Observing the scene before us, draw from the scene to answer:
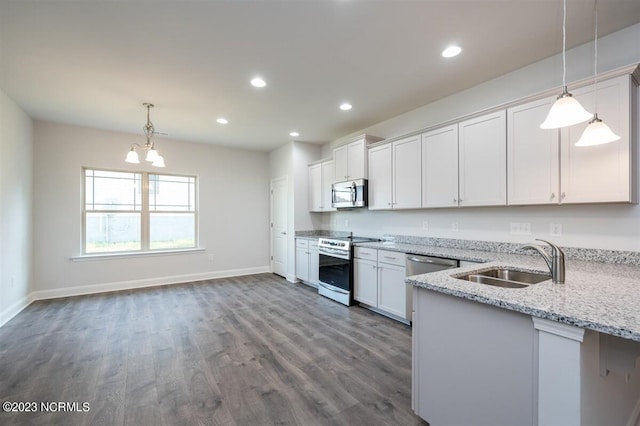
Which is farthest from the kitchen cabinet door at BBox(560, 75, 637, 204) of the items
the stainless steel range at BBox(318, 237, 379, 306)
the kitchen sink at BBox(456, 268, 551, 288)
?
the stainless steel range at BBox(318, 237, 379, 306)

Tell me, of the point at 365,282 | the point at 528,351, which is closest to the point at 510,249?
the point at 365,282

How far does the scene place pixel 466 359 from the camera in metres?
1.45

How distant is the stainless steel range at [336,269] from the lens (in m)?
4.02

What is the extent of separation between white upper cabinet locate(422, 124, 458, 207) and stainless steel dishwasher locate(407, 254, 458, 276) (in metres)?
0.69

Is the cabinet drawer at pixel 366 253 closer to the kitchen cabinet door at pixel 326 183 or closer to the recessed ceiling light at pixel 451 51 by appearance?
the kitchen cabinet door at pixel 326 183

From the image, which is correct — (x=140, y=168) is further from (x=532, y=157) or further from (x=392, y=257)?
(x=532, y=157)

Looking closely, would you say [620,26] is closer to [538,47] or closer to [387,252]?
[538,47]

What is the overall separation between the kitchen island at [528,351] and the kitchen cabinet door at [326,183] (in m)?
3.46

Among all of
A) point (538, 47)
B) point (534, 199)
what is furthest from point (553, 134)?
point (538, 47)

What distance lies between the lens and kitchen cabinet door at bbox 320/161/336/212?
510 cm

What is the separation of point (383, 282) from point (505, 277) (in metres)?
1.64

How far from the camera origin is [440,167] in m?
3.28

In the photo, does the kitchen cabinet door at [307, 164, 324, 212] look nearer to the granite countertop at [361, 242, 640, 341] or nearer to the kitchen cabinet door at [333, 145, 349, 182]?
the kitchen cabinet door at [333, 145, 349, 182]

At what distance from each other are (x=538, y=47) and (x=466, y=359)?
108 inches
